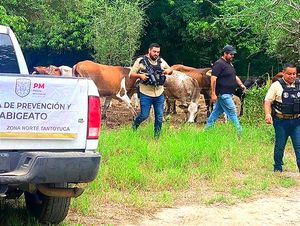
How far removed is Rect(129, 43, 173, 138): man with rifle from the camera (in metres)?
9.88

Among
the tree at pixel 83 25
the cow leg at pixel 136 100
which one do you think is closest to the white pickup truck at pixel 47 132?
the tree at pixel 83 25

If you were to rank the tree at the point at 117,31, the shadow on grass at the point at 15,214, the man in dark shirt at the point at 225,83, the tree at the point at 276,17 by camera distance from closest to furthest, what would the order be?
the shadow on grass at the point at 15,214, the man in dark shirt at the point at 225,83, the tree at the point at 276,17, the tree at the point at 117,31

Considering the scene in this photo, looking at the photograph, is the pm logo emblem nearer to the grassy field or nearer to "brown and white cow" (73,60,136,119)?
the grassy field

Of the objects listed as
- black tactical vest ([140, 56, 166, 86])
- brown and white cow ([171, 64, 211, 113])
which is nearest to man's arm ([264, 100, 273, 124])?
black tactical vest ([140, 56, 166, 86])

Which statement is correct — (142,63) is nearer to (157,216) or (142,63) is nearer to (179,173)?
(179,173)

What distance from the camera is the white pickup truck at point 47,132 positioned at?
4.58m

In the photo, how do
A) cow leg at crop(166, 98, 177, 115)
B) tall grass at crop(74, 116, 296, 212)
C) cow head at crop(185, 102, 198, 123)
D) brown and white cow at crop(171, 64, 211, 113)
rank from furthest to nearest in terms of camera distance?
brown and white cow at crop(171, 64, 211, 113) < cow leg at crop(166, 98, 177, 115) < cow head at crop(185, 102, 198, 123) < tall grass at crop(74, 116, 296, 212)

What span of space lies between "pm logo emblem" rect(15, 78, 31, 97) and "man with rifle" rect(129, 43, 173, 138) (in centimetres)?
522

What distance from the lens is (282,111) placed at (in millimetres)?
8109

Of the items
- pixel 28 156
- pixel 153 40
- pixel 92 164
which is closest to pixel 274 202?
pixel 92 164

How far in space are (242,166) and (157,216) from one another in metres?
2.79

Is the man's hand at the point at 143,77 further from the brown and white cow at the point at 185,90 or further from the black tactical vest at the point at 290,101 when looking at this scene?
the brown and white cow at the point at 185,90

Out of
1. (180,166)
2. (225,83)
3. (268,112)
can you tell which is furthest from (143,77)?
(268,112)

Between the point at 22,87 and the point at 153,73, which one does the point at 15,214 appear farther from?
the point at 153,73
